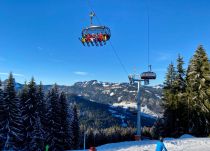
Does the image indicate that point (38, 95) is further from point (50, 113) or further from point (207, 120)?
point (207, 120)

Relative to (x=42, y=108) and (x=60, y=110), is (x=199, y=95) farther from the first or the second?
(x=42, y=108)

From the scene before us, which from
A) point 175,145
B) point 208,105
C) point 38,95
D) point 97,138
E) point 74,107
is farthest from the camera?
point 97,138

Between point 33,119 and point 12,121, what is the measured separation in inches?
154

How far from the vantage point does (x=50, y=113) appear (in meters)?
48.9

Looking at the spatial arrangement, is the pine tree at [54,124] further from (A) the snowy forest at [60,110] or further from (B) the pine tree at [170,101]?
(B) the pine tree at [170,101]

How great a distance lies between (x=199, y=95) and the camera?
44.0m

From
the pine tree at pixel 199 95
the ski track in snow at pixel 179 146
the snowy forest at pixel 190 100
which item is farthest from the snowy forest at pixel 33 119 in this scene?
the pine tree at pixel 199 95

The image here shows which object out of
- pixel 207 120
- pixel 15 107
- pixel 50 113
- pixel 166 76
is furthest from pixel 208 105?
pixel 15 107

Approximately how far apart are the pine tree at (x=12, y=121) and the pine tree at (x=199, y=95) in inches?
1010

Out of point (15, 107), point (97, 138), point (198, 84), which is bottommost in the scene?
point (97, 138)

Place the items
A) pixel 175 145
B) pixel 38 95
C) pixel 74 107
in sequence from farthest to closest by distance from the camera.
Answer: pixel 74 107 < pixel 38 95 < pixel 175 145

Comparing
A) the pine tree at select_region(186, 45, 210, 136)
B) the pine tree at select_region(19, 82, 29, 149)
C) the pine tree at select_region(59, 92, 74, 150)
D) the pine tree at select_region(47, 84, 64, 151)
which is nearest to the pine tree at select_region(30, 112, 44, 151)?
the pine tree at select_region(19, 82, 29, 149)

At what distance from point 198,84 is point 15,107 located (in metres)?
27.4

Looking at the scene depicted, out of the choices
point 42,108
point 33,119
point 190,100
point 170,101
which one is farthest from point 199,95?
point 33,119
